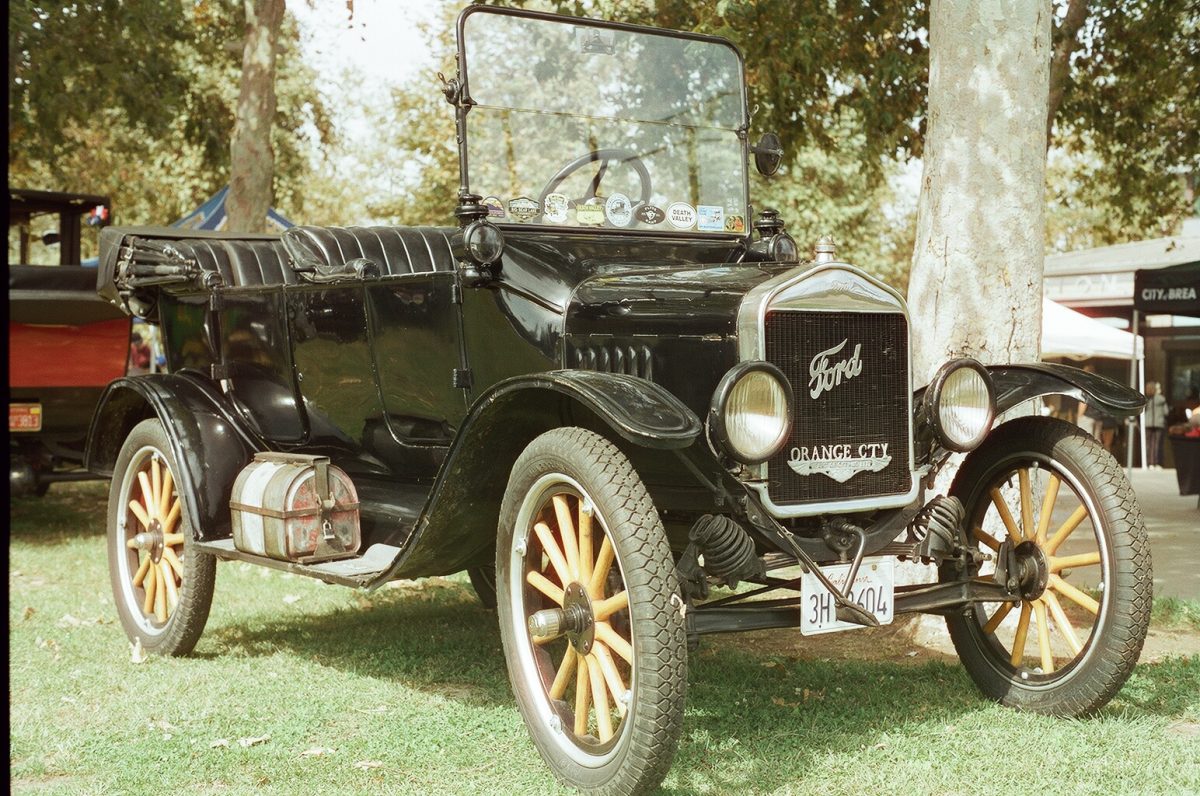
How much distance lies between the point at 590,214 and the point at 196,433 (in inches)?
73.0

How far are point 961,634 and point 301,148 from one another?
64.0 ft

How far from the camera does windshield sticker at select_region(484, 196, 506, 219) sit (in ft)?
14.1

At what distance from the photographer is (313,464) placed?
4.48 metres

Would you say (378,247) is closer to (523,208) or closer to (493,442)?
(523,208)

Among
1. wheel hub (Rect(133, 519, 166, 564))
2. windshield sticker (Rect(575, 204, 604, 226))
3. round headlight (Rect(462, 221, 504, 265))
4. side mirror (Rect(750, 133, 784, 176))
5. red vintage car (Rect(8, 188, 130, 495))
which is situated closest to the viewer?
round headlight (Rect(462, 221, 504, 265))

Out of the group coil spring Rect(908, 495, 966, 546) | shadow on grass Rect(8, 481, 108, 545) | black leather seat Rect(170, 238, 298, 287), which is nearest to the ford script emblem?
coil spring Rect(908, 495, 966, 546)

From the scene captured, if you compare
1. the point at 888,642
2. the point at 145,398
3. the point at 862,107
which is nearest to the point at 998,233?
the point at 888,642

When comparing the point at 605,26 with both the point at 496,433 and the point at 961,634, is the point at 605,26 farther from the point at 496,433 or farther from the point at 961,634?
Result: the point at 961,634

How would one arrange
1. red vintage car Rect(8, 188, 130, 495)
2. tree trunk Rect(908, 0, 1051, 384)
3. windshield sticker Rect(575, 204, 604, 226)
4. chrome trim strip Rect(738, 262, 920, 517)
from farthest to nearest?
red vintage car Rect(8, 188, 130, 495)
tree trunk Rect(908, 0, 1051, 384)
windshield sticker Rect(575, 204, 604, 226)
chrome trim strip Rect(738, 262, 920, 517)

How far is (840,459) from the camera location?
12.2ft

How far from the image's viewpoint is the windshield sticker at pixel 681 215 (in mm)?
4598

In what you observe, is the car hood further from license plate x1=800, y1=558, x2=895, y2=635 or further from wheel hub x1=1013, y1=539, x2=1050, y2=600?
wheel hub x1=1013, y1=539, x2=1050, y2=600

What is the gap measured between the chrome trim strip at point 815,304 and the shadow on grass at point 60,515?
6.48m

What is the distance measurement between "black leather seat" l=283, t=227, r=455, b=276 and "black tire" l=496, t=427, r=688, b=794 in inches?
60.3
